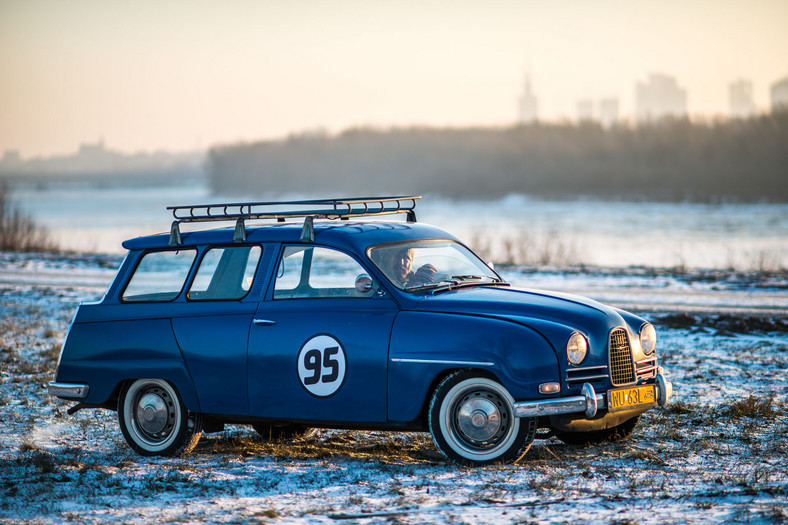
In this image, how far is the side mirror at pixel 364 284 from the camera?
24.1 ft

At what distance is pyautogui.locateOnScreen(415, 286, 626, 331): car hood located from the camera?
7.04m

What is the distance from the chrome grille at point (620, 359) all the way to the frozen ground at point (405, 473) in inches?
24.4

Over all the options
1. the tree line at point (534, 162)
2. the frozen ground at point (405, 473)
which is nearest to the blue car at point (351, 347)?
the frozen ground at point (405, 473)

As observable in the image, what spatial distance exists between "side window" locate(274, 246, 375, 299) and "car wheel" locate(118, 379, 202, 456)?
1.31 meters

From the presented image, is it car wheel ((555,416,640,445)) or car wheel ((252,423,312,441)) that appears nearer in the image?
car wheel ((555,416,640,445))

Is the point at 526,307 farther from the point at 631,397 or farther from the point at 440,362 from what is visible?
the point at 631,397

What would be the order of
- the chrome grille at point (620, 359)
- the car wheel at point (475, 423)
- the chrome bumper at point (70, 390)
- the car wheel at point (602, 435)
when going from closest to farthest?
1. the car wheel at point (475, 423)
2. the chrome grille at point (620, 359)
3. the car wheel at point (602, 435)
4. the chrome bumper at point (70, 390)

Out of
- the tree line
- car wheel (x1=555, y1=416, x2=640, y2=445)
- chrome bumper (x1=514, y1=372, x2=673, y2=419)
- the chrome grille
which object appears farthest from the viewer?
the tree line

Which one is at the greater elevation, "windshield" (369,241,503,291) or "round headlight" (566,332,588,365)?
"windshield" (369,241,503,291)

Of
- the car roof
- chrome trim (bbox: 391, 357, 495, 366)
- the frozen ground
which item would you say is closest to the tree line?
the frozen ground

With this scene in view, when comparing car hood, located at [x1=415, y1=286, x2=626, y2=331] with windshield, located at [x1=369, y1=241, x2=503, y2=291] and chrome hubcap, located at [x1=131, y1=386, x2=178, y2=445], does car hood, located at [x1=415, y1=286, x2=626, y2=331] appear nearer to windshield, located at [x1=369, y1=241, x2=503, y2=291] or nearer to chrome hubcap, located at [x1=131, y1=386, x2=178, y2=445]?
windshield, located at [x1=369, y1=241, x2=503, y2=291]

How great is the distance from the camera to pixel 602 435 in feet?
26.1

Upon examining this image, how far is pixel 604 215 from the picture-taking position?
51969mm

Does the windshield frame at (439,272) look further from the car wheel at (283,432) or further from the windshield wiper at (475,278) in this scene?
the car wheel at (283,432)
